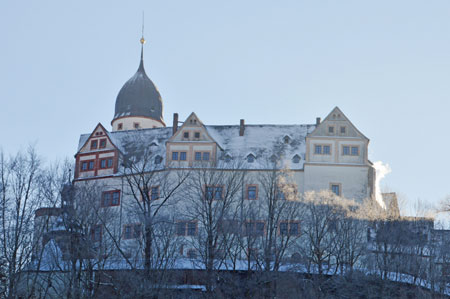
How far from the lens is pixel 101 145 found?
76.8 m

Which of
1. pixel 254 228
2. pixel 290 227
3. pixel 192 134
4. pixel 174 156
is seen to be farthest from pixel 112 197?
pixel 290 227

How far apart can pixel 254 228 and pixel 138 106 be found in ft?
108

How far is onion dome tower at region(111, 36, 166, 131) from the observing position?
9025 centimetres

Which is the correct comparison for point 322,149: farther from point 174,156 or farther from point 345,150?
point 174,156

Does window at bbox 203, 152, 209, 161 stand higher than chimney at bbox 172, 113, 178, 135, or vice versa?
chimney at bbox 172, 113, 178, 135

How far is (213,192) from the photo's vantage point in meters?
62.9

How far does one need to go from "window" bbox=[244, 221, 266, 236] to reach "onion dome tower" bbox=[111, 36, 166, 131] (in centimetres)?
3008

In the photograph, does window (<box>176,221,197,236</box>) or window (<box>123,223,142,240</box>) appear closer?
window (<box>123,223,142,240</box>)

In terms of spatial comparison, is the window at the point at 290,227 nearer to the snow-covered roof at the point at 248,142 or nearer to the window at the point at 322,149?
the snow-covered roof at the point at 248,142

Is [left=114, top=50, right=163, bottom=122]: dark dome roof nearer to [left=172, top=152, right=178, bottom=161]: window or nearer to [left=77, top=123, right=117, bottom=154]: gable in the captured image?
[left=77, top=123, right=117, bottom=154]: gable

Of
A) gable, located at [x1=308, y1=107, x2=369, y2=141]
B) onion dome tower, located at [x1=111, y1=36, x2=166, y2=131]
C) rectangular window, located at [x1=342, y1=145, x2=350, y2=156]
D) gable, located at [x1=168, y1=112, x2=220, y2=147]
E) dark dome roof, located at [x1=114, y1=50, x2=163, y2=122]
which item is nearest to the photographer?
rectangular window, located at [x1=342, y1=145, x2=350, y2=156]

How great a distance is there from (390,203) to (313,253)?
37.3 ft

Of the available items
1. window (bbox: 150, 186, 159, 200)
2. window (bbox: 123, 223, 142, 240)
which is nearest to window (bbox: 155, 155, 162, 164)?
window (bbox: 150, 186, 159, 200)

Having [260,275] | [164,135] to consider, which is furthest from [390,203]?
[164,135]
